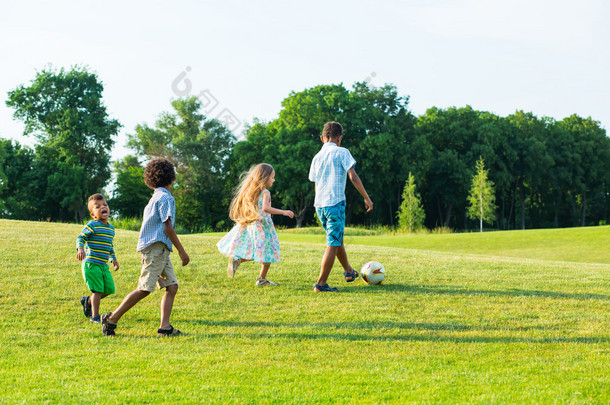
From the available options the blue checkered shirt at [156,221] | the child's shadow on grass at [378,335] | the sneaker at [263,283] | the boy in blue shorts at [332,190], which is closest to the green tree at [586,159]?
the boy in blue shorts at [332,190]

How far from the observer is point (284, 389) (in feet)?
13.2

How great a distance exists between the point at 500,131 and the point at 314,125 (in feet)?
70.8

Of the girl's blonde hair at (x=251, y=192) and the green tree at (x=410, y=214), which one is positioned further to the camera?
the green tree at (x=410, y=214)

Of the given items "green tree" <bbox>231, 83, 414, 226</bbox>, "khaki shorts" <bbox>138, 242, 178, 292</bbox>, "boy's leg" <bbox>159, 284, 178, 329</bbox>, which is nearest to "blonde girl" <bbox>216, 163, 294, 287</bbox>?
"boy's leg" <bbox>159, 284, 178, 329</bbox>

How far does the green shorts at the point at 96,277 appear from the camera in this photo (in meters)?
6.66

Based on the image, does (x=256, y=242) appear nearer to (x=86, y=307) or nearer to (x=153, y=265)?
(x=86, y=307)

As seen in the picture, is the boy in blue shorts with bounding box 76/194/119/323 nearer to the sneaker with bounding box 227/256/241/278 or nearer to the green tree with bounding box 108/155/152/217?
the sneaker with bounding box 227/256/241/278

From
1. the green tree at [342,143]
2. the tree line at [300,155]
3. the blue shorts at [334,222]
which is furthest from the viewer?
the tree line at [300,155]

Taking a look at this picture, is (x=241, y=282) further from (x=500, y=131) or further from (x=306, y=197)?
(x=500, y=131)

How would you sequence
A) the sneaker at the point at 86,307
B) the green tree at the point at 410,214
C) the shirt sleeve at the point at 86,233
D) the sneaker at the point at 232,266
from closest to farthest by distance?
the shirt sleeve at the point at 86,233 < the sneaker at the point at 86,307 < the sneaker at the point at 232,266 < the green tree at the point at 410,214

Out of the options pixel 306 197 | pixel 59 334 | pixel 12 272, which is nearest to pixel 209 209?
pixel 306 197

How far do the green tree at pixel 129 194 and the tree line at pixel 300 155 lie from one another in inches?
4.9

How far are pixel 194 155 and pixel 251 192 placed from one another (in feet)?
166

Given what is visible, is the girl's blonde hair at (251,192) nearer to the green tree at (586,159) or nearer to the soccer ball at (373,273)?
the soccer ball at (373,273)
